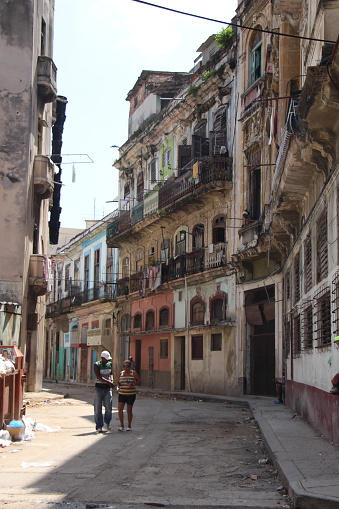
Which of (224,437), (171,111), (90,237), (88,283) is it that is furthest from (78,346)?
(224,437)

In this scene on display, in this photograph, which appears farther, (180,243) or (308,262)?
(180,243)

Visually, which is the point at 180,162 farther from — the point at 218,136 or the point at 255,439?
the point at 255,439

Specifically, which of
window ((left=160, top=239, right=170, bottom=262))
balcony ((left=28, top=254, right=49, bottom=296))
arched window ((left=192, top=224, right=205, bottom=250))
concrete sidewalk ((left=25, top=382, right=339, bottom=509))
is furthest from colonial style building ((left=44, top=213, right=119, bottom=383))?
concrete sidewalk ((left=25, top=382, right=339, bottom=509))

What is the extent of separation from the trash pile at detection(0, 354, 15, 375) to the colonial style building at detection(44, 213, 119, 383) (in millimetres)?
26235

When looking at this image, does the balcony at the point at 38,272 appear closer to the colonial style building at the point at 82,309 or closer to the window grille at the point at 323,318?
the window grille at the point at 323,318

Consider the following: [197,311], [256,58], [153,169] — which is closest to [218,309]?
[197,311]

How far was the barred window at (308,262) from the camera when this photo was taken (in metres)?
13.5

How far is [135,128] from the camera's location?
1550 inches

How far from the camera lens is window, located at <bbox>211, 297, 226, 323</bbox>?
2560 centimetres

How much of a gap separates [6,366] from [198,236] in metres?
17.9

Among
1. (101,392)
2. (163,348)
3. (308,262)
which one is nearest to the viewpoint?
(101,392)

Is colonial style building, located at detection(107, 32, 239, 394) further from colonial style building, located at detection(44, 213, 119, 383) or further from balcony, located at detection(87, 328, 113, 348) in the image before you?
colonial style building, located at detection(44, 213, 119, 383)

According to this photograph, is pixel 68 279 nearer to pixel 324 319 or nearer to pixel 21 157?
pixel 21 157

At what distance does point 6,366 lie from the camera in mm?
11445
